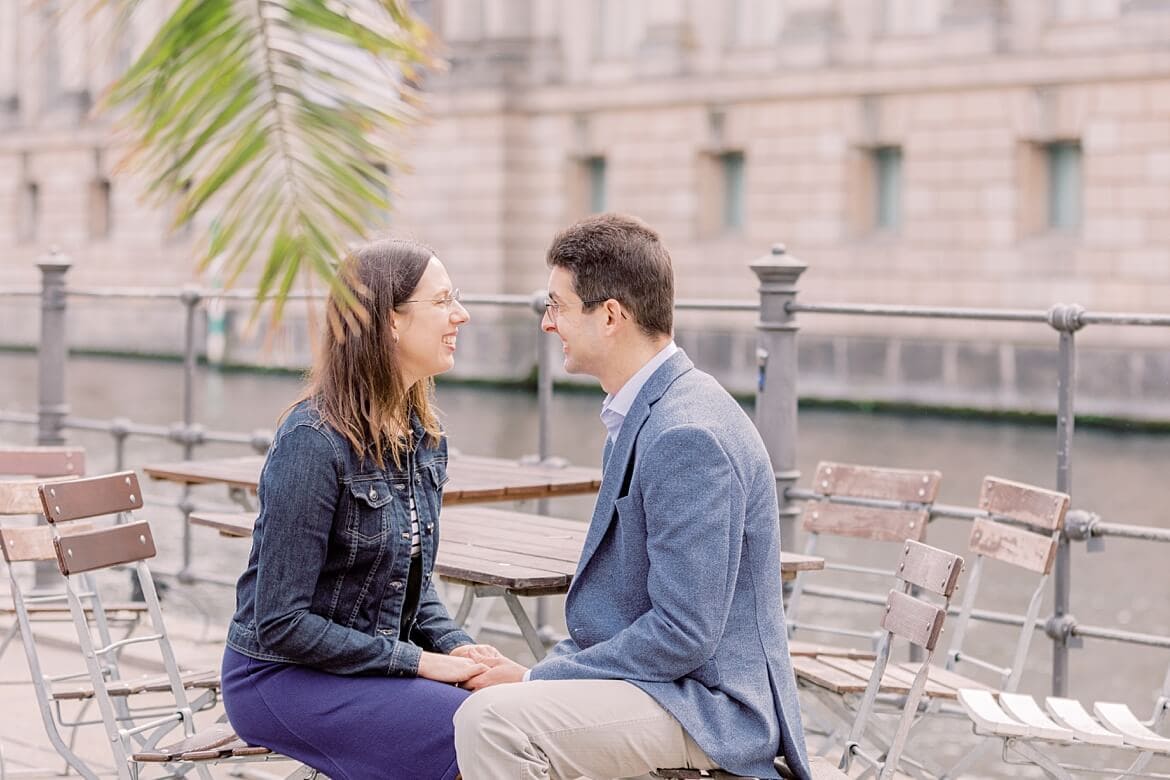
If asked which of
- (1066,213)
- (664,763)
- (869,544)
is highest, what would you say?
(1066,213)

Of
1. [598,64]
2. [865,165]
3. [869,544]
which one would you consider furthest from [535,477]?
[598,64]

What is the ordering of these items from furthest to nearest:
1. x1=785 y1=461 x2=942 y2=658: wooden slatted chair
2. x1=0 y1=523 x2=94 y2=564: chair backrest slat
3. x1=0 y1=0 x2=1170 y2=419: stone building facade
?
x1=0 y1=0 x2=1170 y2=419: stone building facade, x1=785 y1=461 x2=942 y2=658: wooden slatted chair, x1=0 y1=523 x2=94 y2=564: chair backrest slat

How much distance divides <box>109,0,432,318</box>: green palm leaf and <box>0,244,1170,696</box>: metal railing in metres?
3.54

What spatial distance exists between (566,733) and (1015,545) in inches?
100

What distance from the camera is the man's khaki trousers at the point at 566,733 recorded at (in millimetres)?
3236

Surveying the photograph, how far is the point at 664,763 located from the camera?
334cm

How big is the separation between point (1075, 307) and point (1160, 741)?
2283mm

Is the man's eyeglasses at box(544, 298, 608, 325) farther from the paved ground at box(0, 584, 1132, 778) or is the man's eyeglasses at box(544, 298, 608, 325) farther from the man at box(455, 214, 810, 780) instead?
the paved ground at box(0, 584, 1132, 778)

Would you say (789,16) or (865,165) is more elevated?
(789,16)

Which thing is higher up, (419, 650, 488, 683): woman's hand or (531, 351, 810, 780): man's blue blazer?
(531, 351, 810, 780): man's blue blazer

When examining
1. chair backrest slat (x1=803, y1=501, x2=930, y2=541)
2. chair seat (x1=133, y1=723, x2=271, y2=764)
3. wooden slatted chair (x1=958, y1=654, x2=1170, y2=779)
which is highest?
chair backrest slat (x1=803, y1=501, x2=930, y2=541)

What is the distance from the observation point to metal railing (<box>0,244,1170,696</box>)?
605cm

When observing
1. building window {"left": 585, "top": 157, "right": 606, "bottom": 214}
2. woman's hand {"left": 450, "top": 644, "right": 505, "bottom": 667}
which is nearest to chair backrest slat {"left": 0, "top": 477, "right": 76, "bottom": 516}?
woman's hand {"left": 450, "top": 644, "right": 505, "bottom": 667}

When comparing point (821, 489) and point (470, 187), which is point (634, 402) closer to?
point (821, 489)
